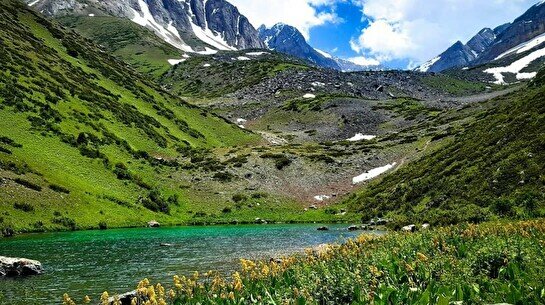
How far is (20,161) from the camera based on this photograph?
187 ft

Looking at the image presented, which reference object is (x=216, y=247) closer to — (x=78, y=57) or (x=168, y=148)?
(x=168, y=148)

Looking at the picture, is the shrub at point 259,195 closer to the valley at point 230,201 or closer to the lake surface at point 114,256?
the valley at point 230,201

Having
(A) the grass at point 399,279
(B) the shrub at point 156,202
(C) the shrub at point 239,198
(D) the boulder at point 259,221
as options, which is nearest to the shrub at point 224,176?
(C) the shrub at point 239,198

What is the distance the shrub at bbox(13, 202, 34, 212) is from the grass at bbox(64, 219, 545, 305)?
1656 inches

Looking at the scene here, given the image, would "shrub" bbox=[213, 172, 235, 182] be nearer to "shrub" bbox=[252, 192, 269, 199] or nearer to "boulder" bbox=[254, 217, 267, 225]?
"shrub" bbox=[252, 192, 269, 199]

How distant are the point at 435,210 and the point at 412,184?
16.7 meters

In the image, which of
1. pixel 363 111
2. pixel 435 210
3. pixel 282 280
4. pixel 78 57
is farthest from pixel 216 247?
pixel 363 111

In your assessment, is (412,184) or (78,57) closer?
(412,184)

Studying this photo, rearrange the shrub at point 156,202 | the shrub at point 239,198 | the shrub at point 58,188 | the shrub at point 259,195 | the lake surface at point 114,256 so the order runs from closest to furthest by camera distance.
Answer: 1. the lake surface at point 114,256
2. the shrub at point 58,188
3. the shrub at point 156,202
4. the shrub at point 239,198
5. the shrub at point 259,195

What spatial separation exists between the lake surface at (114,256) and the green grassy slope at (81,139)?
8.67 m

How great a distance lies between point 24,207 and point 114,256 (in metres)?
22.9

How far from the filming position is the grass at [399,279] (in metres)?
9.09

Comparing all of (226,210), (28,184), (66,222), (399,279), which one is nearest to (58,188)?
(28,184)

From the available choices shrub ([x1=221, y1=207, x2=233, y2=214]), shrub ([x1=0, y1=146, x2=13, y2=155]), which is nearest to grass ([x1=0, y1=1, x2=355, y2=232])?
shrub ([x1=0, y1=146, x2=13, y2=155])
